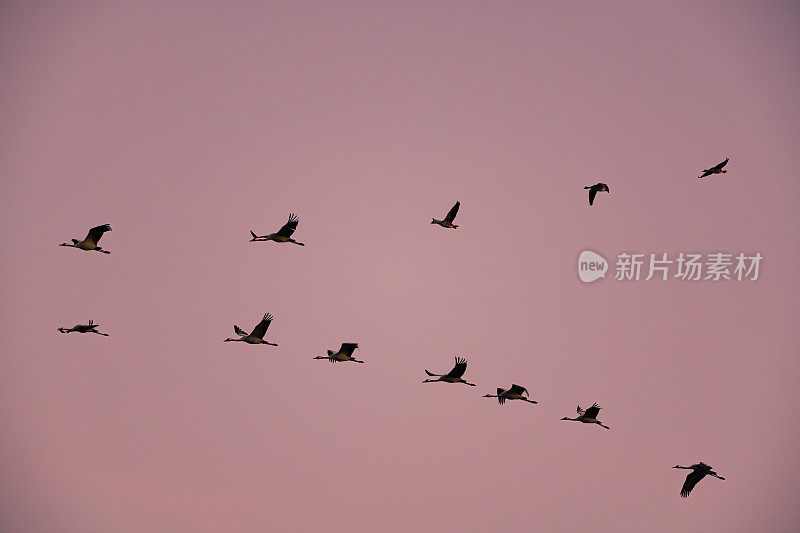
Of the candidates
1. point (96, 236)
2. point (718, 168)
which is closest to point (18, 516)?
point (96, 236)

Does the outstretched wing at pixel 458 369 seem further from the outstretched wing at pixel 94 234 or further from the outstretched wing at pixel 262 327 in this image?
the outstretched wing at pixel 94 234

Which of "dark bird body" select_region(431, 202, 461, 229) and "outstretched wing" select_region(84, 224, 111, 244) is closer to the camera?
"outstretched wing" select_region(84, 224, 111, 244)

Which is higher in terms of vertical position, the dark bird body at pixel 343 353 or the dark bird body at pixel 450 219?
the dark bird body at pixel 450 219

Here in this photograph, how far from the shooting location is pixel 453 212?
35688 millimetres

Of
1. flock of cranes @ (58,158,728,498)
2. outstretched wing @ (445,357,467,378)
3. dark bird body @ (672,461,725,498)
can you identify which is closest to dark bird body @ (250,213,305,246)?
flock of cranes @ (58,158,728,498)

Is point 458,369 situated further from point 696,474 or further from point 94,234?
point 94,234

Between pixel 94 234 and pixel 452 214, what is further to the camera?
pixel 452 214

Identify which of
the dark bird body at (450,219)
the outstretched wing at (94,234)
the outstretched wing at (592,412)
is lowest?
the outstretched wing at (592,412)

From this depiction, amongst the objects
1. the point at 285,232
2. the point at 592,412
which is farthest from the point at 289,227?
the point at 592,412

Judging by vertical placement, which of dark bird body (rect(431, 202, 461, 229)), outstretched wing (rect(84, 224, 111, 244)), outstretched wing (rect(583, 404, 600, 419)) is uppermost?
dark bird body (rect(431, 202, 461, 229))

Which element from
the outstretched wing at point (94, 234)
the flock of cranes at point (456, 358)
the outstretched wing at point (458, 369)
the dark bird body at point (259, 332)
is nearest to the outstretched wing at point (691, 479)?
the flock of cranes at point (456, 358)

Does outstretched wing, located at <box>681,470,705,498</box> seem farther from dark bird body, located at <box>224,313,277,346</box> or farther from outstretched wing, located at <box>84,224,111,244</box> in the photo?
outstretched wing, located at <box>84,224,111,244</box>

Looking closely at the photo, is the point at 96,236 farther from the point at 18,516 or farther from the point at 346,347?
the point at 18,516

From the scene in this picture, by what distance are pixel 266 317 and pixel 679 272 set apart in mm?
22492
